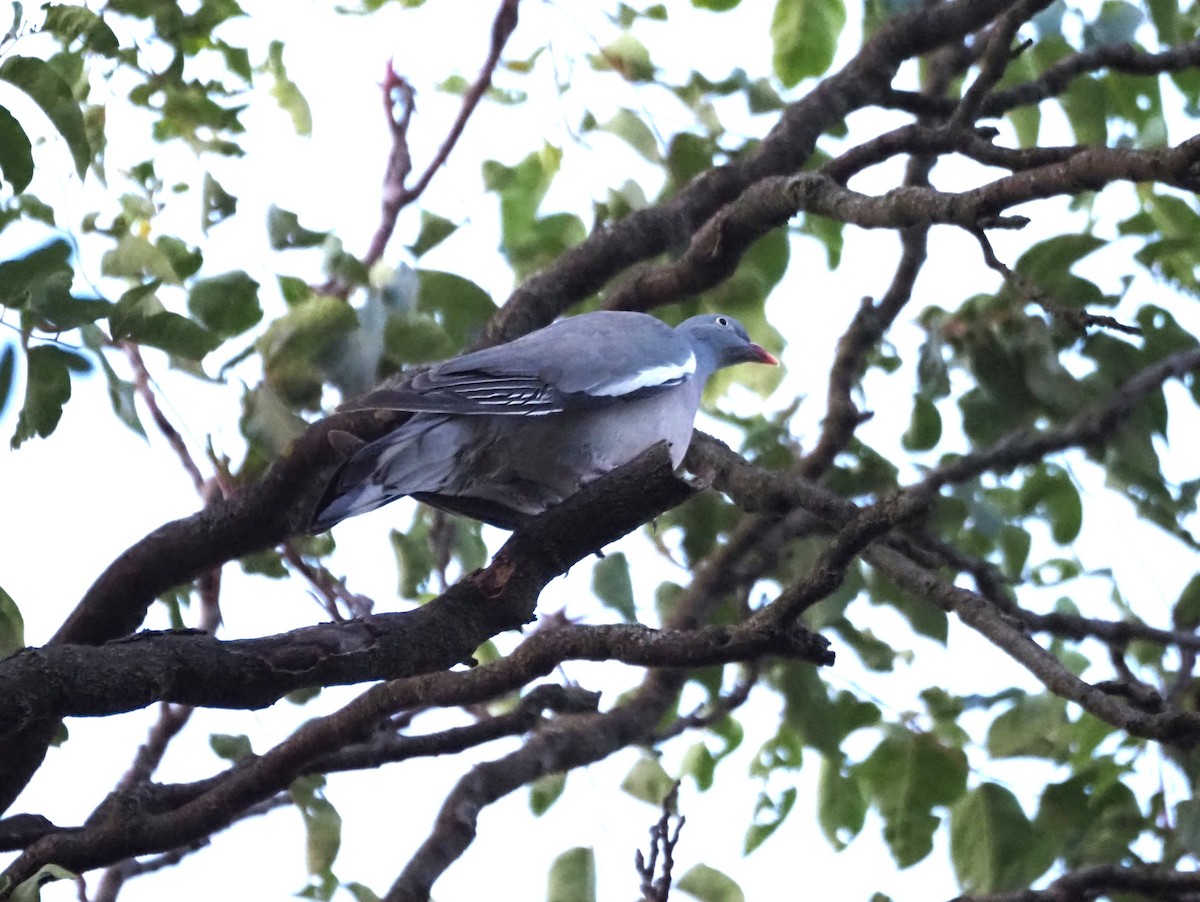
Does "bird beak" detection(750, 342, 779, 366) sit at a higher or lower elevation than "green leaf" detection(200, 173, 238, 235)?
higher

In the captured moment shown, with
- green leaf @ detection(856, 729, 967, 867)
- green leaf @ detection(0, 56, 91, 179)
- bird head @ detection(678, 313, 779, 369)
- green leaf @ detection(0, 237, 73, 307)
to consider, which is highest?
bird head @ detection(678, 313, 779, 369)

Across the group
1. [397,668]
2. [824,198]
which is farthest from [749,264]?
[397,668]

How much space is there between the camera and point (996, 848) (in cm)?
372

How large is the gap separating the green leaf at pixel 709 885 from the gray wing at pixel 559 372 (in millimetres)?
1284

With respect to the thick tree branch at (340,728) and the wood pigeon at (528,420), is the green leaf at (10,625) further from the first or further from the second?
the wood pigeon at (528,420)

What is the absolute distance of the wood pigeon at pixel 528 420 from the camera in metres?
3.29

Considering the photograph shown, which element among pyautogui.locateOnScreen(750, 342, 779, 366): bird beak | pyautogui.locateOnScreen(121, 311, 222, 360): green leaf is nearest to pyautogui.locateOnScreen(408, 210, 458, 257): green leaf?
pyautogui.locateOnScreen(121, 311, 222, 360): green leaf

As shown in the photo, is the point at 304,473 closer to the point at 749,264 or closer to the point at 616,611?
the point at 616,611

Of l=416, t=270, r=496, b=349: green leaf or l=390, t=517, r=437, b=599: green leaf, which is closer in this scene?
l=416, t=270, r=496, b=349: green leaf

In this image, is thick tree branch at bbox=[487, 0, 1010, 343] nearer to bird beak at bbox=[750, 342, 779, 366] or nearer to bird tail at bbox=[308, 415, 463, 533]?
bird tail at bbox=[308, 415, 463, 533]

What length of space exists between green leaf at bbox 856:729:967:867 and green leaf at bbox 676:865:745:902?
1.78 ft

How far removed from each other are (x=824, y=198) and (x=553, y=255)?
1.14 meters

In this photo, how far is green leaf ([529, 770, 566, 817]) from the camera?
14.3ft

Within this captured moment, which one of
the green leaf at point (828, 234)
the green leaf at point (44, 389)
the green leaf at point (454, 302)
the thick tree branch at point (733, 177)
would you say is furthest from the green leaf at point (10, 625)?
the green leaf at point (828, 234)
